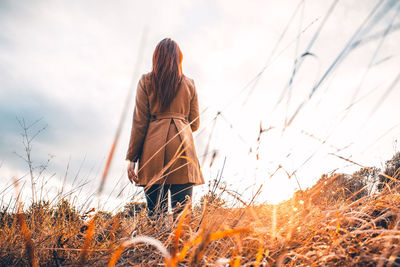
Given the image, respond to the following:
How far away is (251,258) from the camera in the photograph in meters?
0.88

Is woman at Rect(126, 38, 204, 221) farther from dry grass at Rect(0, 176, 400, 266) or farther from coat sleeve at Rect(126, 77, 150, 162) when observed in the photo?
dry grass at Rect(0, 176, 400, 266)

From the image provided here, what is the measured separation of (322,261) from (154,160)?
1.67 m

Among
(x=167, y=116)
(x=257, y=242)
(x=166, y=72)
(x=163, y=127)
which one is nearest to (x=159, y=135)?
(x=163, y=127)

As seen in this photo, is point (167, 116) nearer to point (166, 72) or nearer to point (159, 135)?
point (159, 135)

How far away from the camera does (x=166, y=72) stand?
A: 7.07 feet

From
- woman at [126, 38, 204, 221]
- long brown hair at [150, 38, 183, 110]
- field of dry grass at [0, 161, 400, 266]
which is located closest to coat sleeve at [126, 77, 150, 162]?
woman at [126, 38, 204, 221]

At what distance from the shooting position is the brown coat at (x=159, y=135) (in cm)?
216

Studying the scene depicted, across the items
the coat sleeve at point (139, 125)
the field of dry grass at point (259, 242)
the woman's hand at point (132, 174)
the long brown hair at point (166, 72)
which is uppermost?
the long brown hair at point (166, 72)

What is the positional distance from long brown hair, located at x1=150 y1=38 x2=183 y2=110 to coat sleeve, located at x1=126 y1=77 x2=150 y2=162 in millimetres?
147

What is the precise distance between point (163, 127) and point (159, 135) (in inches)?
3.2

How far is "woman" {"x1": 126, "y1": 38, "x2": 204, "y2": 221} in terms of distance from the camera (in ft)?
7.07

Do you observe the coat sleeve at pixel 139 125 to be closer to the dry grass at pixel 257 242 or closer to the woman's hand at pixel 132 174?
the woman's hand at pixel 132 174

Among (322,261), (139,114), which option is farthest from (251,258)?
(139,114)

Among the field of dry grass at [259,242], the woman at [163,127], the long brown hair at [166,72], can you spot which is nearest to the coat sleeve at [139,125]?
the woman at [163,127]
